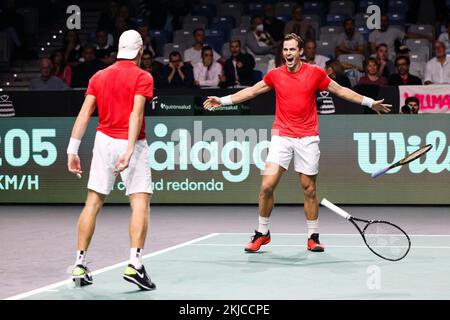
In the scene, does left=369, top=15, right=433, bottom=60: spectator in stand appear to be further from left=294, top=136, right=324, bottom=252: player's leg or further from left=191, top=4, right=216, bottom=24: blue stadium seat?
left=294, top=136, right=324, bottom=252: player's leg

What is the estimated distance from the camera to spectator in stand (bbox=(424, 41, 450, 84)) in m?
16.0

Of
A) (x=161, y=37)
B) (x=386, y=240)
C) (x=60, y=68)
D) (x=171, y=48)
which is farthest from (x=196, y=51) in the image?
(x=386, y=240)

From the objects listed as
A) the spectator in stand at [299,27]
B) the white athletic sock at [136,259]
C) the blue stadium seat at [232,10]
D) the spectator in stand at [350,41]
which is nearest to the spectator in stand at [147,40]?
the blue stadium seat at [232,10]

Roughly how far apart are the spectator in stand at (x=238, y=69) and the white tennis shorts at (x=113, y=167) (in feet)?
29.0

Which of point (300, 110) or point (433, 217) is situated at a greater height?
point (300, 110)

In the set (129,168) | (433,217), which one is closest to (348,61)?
(433,217)

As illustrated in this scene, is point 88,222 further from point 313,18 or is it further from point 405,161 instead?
point 313,18

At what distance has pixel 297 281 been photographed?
778 cm

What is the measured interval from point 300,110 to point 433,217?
4.37 m

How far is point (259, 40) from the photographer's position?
59.9 ft

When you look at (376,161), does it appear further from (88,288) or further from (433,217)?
(88,288)

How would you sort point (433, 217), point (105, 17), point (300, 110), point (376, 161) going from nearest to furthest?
point (300, 110) < point (433, 217) < point (376, 161) < point (105, 17)

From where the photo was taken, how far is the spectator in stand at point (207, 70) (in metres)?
16.8

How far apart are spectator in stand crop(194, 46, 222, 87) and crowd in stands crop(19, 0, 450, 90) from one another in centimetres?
2
